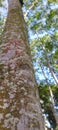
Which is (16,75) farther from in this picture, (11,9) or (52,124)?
(52,124)

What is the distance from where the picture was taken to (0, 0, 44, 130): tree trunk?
1637mm

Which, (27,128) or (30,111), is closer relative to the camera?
(27,128)

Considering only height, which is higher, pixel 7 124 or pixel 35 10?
pixel 35 10

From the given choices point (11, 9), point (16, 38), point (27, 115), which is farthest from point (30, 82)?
point (11, 9)

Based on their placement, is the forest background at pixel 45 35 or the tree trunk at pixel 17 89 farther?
the forest background at pixel 45 35

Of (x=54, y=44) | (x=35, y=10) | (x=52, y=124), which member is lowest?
(x=52, y=124)

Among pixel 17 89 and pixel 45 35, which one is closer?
pixel 17 89

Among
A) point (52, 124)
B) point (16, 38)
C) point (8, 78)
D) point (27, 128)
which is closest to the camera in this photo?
point (27, 128)

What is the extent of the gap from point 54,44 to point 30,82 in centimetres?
1809

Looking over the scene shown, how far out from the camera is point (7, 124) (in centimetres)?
160

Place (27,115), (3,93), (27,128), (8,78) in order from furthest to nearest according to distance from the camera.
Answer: (8,78) → (3,93) → (27,115) → (27,128)

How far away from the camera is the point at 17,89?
1.94 m

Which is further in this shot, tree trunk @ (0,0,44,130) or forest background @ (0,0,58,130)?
forest background @ (0,0,58,130)

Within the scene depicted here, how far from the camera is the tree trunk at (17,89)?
1.64 metres
